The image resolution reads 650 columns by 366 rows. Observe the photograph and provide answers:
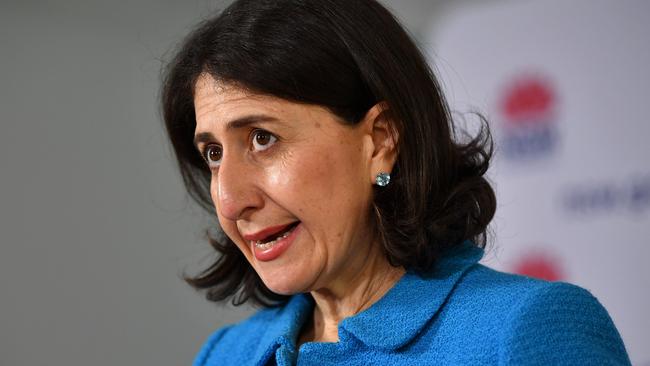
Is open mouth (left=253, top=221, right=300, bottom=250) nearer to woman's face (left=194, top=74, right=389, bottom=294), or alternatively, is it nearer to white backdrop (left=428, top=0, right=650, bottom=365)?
woman's face (left=194, top=74, right=389, bottom=294)

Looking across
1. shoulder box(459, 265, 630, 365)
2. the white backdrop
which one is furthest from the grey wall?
shoulder box(459, 265, 630, 365)

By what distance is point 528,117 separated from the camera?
221 centimetres

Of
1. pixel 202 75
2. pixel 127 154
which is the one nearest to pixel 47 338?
pixel 127 154

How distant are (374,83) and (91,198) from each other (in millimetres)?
1551

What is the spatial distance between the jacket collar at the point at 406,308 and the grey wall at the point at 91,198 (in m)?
1.15

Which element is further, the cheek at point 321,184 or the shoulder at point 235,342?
the shoulder at point 235,342

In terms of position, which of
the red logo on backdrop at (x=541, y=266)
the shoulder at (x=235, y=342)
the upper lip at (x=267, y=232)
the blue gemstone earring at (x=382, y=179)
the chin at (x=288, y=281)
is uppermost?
the blue gemstone earring at (x=382, y=179)

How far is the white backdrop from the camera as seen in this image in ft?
6.55

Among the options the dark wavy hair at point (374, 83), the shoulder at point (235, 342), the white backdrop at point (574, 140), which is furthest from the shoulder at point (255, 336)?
the white backdrop at point (574, 140)

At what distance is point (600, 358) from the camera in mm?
1040

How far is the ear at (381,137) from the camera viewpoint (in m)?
1.23

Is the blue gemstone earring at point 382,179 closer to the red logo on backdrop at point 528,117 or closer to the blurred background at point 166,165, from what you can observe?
the blurred background at point 166,165

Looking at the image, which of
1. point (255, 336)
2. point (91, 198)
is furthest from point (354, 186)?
point (91, 198)

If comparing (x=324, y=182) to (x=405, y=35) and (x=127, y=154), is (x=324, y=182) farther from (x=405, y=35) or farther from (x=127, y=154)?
(x=127, y=154)
